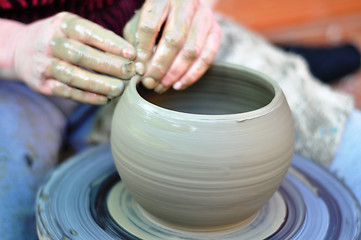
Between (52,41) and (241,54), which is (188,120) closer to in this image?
(52,41)

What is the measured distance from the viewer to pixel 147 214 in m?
0.97

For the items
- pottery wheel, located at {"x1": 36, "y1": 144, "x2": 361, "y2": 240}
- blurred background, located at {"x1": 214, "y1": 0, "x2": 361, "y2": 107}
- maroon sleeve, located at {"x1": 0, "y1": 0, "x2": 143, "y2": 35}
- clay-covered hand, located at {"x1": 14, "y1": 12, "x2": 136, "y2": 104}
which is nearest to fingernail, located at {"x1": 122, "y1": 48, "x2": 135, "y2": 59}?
clay-covered hand, located at {"x1": 14, "y1": 12, "x2": 136, "y2": 104}

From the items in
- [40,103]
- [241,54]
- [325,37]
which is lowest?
[325,37]

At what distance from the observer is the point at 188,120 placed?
2.67ft

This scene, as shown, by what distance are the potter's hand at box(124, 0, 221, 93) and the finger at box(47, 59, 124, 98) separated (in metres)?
0.07

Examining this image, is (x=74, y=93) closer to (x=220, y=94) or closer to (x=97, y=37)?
(x=97, y=37)

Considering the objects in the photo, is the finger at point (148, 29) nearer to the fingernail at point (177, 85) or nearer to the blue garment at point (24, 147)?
the fingernail at point (177, 85)

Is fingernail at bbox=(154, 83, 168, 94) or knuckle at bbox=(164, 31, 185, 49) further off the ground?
knuckle at bbox=(164, 31, 185, 49)

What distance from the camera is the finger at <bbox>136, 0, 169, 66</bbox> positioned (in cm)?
99

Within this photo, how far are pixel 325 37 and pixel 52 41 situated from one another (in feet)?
8.16

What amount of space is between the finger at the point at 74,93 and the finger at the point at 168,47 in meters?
0.13

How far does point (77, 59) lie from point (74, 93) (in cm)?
10

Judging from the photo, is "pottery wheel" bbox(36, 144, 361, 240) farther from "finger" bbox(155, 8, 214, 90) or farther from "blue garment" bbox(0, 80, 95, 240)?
"finger" bbox(155, 8, 214, 90)

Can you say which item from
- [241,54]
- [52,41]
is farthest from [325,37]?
[52,41]
